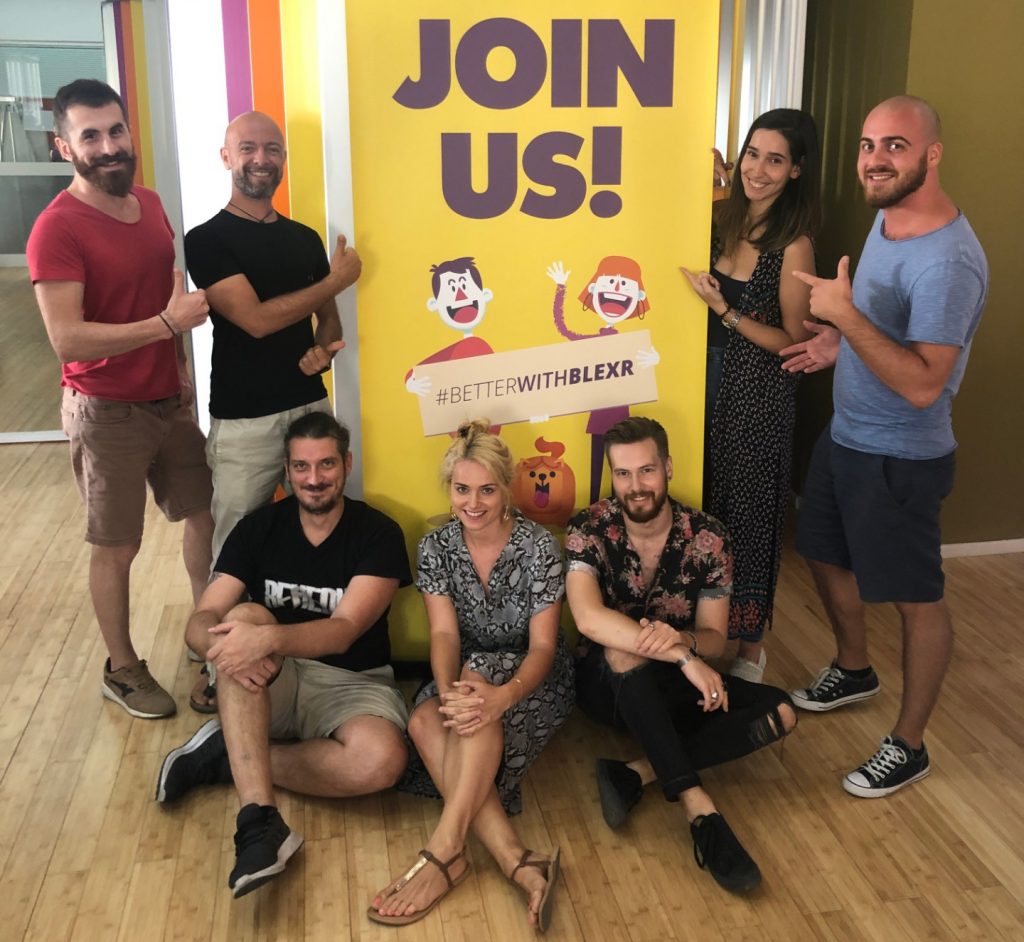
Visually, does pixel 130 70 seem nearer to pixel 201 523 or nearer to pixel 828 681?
pixel 201 523

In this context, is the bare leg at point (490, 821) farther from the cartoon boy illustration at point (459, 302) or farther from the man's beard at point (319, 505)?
the cartoon boy illustration at point (459, 302)

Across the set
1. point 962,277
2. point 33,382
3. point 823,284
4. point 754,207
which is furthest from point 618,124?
point 33,382

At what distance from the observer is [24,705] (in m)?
2.98

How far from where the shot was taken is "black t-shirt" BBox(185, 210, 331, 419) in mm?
2633

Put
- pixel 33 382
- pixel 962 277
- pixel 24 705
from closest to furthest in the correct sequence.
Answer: pixel 962 277
pixel 24 705
pixel 33 382

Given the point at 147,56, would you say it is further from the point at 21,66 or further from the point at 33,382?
the point at 33,382

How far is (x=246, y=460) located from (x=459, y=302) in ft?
2.21

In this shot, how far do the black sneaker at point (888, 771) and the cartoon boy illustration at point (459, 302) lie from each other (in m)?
1.38

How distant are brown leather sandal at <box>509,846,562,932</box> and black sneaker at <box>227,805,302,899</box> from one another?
0.47 metres

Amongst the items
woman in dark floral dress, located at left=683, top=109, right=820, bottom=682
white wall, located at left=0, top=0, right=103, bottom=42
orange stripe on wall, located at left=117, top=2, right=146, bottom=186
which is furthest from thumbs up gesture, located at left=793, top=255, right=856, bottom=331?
white wall, located at left=0, top=0, right=103, bottom=42

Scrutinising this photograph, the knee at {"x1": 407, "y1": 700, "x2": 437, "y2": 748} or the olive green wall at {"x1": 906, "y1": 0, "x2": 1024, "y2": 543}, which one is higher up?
the olive green wall at {"x1": 906, "y1": 0, "x2": 1024, "y2": 543}

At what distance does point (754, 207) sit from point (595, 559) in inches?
39.9

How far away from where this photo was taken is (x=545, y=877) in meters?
2.21

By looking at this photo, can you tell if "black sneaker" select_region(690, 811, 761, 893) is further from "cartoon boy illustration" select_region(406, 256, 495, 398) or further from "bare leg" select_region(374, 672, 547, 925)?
"cartoon boy illustration" select_region(406, 256, 495, 398)
